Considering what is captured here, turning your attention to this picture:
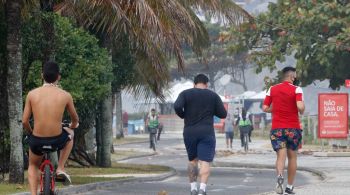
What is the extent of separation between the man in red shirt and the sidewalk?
31.4 inches

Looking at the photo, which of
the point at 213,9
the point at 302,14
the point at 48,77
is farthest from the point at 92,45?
the point at 302,14

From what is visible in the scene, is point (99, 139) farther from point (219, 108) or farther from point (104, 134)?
point (219, 108)

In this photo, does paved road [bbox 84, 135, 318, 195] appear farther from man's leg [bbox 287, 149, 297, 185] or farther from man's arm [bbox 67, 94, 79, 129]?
man's arm [bbox 67, 94, 79, 129]

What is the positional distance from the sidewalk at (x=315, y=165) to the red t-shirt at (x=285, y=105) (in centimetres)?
125

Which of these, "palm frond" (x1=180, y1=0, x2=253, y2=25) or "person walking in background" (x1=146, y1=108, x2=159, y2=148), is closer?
"palm frond" (x1=180, y1=0, x2=253, y2=25)

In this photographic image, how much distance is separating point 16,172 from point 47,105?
664 centimetres

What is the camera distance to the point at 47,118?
1313 cm

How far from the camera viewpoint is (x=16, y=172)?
1958cm

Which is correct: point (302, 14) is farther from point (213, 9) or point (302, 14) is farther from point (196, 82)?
point (196, 82)

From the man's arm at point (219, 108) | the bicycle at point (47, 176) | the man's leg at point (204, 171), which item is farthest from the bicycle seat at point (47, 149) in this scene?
the man's arm at point (219, 108)

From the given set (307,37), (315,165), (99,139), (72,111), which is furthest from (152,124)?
(72,111)

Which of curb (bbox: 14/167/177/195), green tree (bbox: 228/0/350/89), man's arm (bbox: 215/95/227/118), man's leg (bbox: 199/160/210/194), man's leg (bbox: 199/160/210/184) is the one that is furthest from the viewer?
green tree (bbox: 228/0/350/89)

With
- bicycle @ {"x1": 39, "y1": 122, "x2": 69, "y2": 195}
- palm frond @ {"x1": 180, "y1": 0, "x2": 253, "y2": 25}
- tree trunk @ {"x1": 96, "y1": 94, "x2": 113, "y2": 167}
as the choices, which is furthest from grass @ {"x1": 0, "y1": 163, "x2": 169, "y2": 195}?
bicycle @ {"x1": 39, "y1": 122, "x2": 69, "y2": 195}

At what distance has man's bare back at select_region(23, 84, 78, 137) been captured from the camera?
43.1 feet
